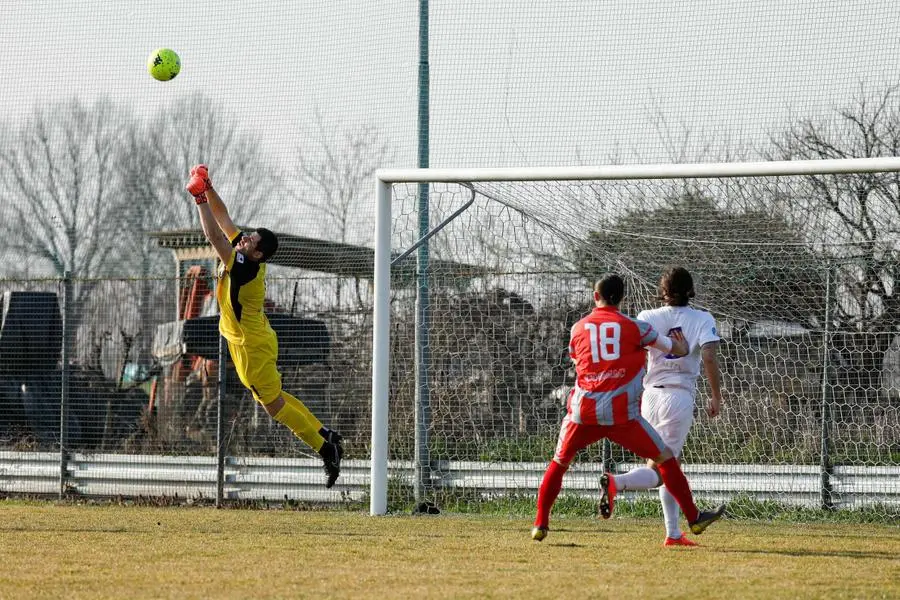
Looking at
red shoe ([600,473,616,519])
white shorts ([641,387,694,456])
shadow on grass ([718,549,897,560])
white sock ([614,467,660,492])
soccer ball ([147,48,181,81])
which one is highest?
soccer ball ([147,48,181,81])

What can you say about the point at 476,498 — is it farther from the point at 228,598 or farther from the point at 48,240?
the point at 48,240

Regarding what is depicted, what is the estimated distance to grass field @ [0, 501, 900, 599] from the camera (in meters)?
5.69

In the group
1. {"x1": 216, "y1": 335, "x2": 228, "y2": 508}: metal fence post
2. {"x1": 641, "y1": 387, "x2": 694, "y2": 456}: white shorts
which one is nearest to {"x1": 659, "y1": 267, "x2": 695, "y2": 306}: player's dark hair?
{"x1": 641, "y1": 387, "x2": 694, "y2": 456}: white shorts

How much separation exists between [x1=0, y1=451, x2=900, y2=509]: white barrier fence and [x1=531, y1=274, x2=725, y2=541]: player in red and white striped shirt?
10.0ft

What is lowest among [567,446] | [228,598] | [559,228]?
[228,598]

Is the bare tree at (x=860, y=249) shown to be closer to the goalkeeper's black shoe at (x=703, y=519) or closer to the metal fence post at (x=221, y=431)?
the goalkeeper's black shoe at (x=703, y=519)

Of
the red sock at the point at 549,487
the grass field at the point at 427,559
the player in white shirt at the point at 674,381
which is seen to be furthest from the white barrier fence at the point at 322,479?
the red sock at the point at 549,487

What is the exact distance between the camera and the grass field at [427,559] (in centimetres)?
569

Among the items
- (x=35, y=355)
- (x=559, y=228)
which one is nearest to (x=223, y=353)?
(x=35, y=355)

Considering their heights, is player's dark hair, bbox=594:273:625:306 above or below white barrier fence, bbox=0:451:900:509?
above

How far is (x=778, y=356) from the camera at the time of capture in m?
10.6

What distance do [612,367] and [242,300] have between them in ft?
11.5

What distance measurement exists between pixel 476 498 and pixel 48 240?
69.2 feet

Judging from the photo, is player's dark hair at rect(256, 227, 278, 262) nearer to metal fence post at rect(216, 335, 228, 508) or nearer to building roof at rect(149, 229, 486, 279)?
building roof at rect(149, 229, 486, 279)
